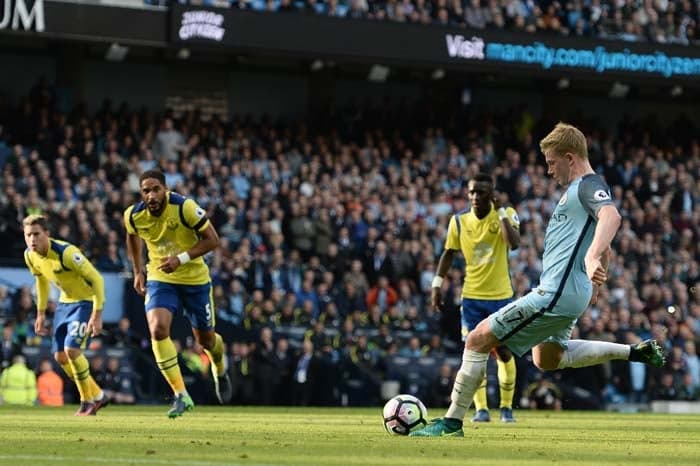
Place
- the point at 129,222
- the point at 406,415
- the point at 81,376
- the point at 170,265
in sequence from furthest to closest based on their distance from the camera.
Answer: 1. the point at 81,376
2. the point at 129,222
3. the point at 170,265
4. the point at 406,415

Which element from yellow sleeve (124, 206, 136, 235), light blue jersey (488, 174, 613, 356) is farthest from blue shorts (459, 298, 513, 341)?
light blue jersey (488, 174, 613, 356)

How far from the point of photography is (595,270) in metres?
9.93

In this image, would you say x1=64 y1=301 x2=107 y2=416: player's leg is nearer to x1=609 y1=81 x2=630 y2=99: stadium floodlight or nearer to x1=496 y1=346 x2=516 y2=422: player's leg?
x1=496 y1=346 x2=516 y2=422: player's leg

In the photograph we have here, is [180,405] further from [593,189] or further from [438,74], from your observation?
[438,74]

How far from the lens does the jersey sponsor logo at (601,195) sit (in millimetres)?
10336

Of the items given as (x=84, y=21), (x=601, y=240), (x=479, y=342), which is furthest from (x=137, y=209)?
(x=84, y=21)

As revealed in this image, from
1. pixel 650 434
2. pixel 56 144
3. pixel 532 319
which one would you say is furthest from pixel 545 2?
pixel 532 319

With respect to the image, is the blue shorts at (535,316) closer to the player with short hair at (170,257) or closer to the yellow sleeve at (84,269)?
the player with short hair at (170,257)

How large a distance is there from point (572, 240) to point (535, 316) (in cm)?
58

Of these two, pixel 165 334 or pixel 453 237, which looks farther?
pixel 453 237

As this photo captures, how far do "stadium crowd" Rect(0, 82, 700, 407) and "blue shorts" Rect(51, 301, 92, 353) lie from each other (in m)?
5.86

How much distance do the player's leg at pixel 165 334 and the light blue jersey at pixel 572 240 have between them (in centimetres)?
500

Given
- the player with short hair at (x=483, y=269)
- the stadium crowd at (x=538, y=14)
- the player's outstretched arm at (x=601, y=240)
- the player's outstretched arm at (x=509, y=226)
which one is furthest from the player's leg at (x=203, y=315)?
the stadium crowd at (x=538, y=14)

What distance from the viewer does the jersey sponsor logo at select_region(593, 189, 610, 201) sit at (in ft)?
33.9
